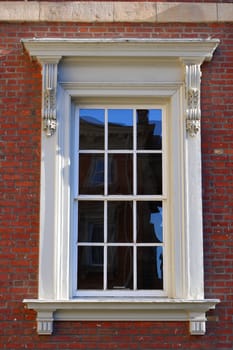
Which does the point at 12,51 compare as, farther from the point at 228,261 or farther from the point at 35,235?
the point at 228,261

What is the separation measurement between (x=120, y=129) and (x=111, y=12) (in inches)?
48.9

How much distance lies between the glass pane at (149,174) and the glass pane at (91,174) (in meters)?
0.39

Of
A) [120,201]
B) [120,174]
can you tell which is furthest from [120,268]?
[120,174]

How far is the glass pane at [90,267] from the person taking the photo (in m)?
6.50

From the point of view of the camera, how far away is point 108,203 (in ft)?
21.6

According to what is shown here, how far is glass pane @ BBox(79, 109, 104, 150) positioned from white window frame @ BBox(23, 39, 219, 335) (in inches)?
6.2

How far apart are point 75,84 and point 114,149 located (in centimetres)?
78

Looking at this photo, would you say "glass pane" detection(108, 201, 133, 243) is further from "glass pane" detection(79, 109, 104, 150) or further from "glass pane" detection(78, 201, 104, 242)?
"glass pane" detection(79, 109, 104, 150)

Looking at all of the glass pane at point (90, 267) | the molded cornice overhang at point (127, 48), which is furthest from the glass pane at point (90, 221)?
the molded cornice overhang at point (127, 48)

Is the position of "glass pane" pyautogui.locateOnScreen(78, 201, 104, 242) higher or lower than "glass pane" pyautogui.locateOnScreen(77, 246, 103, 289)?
higher

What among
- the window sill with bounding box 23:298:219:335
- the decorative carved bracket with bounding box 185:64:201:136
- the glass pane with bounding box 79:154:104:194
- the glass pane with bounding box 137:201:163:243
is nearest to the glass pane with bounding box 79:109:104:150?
the glass pane with bounding box 79:154:104:194

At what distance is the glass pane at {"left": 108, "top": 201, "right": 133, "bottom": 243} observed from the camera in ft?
21.5

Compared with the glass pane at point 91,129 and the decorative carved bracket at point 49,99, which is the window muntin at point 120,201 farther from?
the decorative carved bracket at point 49,99

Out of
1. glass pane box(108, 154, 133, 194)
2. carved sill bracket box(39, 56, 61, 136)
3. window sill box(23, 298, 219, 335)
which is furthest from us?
glass pane box(108, 154, 133, 194)
